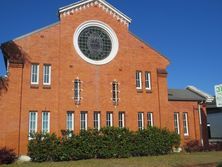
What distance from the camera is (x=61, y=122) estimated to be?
81.5 ft

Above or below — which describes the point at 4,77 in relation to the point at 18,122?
above

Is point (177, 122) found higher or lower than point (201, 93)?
lower

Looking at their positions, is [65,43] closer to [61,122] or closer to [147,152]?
[61,122]

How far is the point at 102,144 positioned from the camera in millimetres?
24078

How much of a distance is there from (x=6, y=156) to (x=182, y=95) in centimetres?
1970

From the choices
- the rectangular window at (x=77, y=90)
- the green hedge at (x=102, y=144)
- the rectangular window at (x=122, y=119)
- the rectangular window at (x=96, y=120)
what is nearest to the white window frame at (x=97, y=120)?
the rectangular window at (x=96, y=120)

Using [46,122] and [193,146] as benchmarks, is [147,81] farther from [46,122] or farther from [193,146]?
[46,122]

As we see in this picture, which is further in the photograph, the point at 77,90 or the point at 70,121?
the point at 77,90

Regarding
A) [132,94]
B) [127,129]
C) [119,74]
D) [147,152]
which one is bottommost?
[147,152]

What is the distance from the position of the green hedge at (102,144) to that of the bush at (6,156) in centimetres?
135

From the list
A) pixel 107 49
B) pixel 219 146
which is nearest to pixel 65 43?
pixel 107 49

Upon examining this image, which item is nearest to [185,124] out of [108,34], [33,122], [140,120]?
[140,120]

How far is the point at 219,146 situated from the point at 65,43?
18265mm

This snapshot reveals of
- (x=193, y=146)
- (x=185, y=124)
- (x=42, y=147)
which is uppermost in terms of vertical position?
(x=185, y=124)
